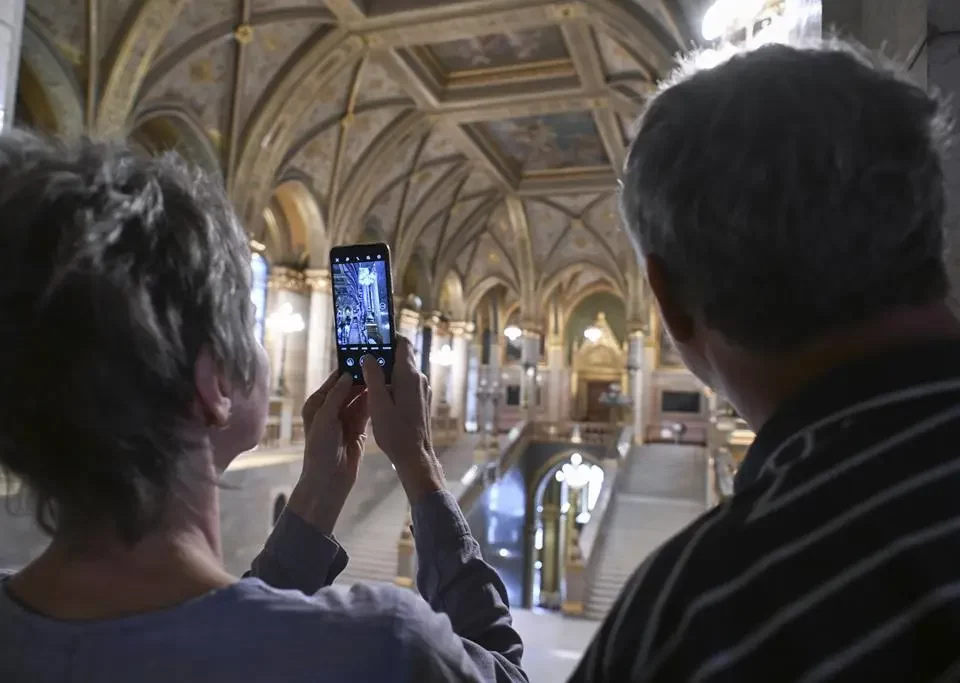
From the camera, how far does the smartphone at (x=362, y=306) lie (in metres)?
1.44

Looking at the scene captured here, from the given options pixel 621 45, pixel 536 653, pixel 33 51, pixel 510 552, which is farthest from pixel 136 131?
pixel 510 552

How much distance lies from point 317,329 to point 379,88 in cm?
480

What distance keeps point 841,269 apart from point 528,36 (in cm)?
1143

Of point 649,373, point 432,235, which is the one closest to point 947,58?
point 432,235

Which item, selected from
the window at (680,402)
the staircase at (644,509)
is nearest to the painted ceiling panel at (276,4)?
the staircase at (644,509)

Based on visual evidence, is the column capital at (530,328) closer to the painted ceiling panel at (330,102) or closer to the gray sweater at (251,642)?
the painted ceiling panel at (330,102)

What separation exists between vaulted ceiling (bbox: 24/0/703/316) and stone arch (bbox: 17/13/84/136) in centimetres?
3

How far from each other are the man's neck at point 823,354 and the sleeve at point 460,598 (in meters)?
0.47

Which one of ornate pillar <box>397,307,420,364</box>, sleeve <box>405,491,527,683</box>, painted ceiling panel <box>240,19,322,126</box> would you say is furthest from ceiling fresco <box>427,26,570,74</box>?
sleeve <box>405,491,527,683</box>

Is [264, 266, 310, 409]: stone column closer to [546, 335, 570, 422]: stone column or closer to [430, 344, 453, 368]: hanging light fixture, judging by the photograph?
[430, 344, 453, 368]: hanging light fixture

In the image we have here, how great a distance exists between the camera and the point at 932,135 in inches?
32.5

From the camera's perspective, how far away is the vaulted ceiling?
8531 millimetres

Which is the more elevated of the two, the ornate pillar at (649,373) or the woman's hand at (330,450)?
the ornate pillar at (649,373)

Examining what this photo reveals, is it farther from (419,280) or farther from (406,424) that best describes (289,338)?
(406,424)
